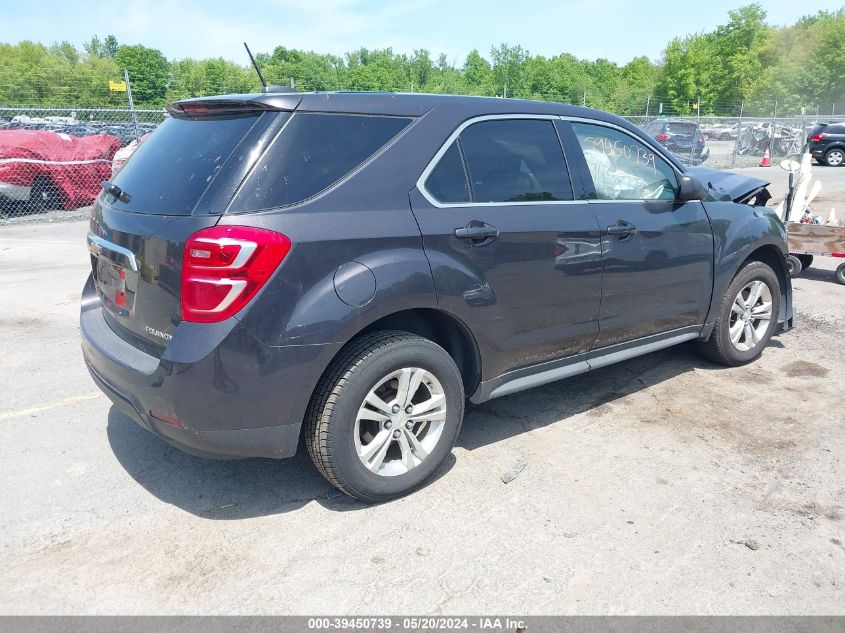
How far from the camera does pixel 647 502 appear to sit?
3.30 meters

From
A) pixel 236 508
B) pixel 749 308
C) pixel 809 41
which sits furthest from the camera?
pixel 809 41

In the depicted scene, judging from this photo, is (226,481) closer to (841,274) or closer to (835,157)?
(841,274)

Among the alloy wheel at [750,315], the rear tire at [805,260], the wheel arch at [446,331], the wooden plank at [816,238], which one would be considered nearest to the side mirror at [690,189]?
the alloy wheel at [750,315]

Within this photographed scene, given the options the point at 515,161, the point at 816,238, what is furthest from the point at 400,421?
the point at 816,238

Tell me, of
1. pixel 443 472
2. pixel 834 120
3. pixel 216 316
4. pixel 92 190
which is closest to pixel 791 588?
pixel 443 472

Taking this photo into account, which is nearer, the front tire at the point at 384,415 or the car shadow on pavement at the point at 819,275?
the front tire at the point at 384,415

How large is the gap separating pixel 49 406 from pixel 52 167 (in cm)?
1063

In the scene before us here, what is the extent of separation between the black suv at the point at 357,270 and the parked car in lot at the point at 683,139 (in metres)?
21.2

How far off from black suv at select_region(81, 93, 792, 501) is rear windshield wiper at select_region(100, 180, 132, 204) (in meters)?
0.01

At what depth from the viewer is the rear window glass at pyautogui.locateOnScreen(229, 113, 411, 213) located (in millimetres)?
2865

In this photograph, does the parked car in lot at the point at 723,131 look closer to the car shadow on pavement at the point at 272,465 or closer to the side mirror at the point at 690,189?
the side mirror at the point at 690,189

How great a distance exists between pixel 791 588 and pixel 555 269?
1.79 metres

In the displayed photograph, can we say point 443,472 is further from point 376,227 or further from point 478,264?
point 376,227

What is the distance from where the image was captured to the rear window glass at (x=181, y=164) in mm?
2961
